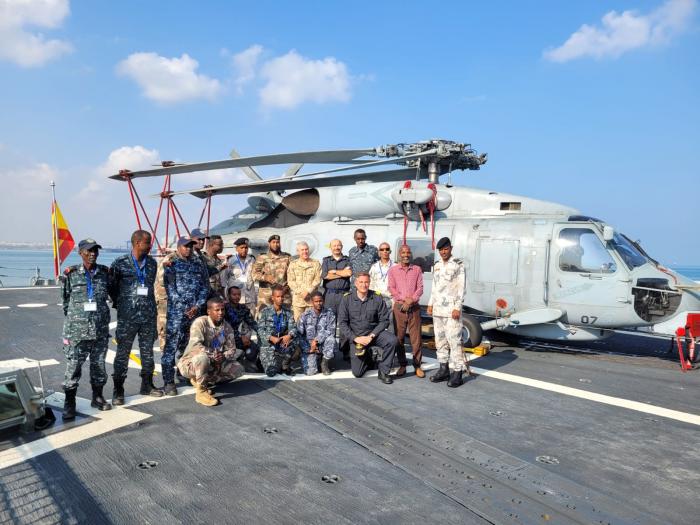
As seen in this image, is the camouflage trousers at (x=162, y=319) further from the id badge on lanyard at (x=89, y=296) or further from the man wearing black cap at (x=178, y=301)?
the id badge on lanyard at (x=89, y=296)

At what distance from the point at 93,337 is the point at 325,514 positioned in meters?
2.95

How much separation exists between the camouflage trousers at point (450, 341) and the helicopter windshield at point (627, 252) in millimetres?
3352

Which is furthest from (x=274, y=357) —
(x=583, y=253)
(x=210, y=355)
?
(x=583, y=253)

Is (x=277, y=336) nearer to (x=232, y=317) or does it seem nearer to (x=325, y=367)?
(x=232, y=317)

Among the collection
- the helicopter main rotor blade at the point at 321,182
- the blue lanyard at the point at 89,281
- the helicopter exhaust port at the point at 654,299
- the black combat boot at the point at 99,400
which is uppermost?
the helicopter main rotor blade at the point at 321,182

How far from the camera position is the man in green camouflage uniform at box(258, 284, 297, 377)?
5957 mm

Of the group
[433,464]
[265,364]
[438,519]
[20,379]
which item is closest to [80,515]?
[20,379]

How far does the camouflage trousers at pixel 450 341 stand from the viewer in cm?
580

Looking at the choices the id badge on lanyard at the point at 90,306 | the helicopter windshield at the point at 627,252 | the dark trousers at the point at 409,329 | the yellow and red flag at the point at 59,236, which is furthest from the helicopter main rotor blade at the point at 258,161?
the yellow and red flag at the point at 59,236

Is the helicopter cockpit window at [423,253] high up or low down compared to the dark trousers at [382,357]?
up

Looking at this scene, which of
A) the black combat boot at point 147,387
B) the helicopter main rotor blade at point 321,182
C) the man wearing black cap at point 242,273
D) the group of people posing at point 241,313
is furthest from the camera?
the helicopter main rotor blade at point 321,182

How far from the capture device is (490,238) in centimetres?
799

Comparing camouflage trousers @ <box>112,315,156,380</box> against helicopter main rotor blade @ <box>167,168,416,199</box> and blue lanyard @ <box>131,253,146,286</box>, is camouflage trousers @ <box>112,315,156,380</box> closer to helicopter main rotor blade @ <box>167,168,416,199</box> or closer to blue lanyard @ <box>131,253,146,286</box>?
blue lanyard @ <box>131,253,146,286</box>

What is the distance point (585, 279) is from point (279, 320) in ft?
16.2
